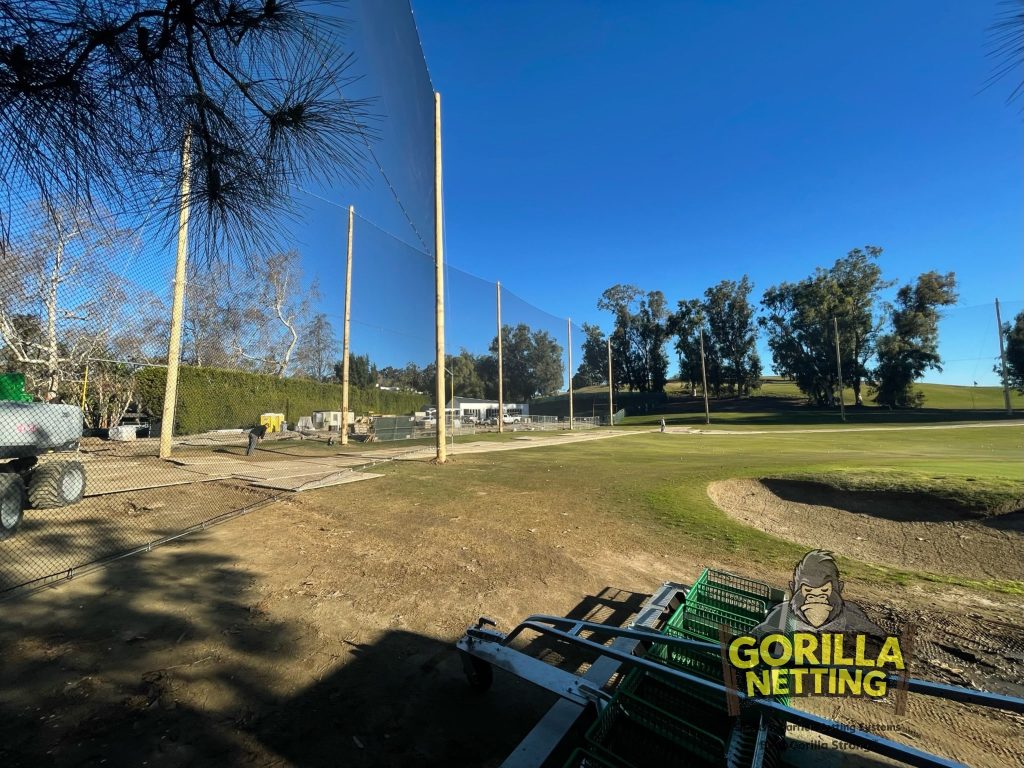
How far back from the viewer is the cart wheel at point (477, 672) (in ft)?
7.57

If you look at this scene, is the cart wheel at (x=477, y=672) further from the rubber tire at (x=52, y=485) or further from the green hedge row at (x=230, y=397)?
the green hedge row at (x=230, y=397)

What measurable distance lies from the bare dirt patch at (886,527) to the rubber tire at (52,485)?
10004mm

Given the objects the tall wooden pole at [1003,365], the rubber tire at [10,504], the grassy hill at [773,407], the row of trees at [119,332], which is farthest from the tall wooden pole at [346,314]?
the tall wooden pole at [1003,365]

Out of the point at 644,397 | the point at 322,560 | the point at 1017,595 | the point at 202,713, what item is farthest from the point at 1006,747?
the point at 644,397

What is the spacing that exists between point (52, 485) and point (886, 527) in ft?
39.5

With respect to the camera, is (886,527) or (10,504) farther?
(886,527)

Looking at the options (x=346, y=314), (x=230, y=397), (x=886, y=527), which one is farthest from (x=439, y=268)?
(x=230, y=397)

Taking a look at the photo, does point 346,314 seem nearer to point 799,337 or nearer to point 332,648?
point 332,648

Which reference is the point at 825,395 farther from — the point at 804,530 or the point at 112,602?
the point at 112,602

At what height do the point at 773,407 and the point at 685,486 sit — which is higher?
the point at 773,407

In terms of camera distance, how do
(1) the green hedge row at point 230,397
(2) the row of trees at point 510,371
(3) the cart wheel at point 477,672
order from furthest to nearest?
(2) the row of trees at point 510,371
(1) the green hedge row at point 230,397
(3) the cart wheel at point 477,672

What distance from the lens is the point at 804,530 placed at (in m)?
6.79

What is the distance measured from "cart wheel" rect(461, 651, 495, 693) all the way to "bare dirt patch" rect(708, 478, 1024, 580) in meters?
5.19

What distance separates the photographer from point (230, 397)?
19.0m
